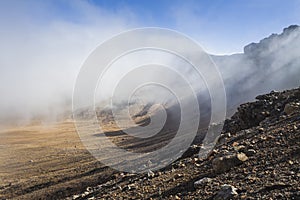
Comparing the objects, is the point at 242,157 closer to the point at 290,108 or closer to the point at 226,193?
the point at 226,193

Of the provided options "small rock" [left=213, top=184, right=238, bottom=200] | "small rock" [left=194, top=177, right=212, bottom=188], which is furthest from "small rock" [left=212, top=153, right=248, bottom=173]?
"small rock" [left=213, top=184, right=238, bottom=200]

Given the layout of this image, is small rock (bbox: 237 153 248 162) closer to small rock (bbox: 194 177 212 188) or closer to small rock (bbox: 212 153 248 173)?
small rock (bbox: 212 153 248 173)

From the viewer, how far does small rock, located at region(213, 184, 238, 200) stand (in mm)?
5129

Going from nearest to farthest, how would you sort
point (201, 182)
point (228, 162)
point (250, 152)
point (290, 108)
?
point (201, 182) < point (228, 162) < point (250, 152) < point (290, 108)

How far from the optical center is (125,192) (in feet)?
26.0

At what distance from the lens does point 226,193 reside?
5.22m

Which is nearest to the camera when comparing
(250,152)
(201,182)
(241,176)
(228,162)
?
(241,176)

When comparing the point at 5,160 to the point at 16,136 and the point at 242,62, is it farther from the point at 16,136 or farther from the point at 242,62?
the point at 242,62

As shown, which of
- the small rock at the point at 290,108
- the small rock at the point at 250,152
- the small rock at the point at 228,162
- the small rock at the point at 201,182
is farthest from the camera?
the small rock at the point at 290,108

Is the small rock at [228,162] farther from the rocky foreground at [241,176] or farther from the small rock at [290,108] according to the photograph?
the small rock at [290,108]

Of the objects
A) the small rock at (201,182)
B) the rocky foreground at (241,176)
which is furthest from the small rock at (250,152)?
the small rock at (201,182)

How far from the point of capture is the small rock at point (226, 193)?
16.8 feet

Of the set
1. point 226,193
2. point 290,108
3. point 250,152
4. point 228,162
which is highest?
point 290,108

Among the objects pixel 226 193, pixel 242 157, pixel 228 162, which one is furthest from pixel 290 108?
pixel 226 193
